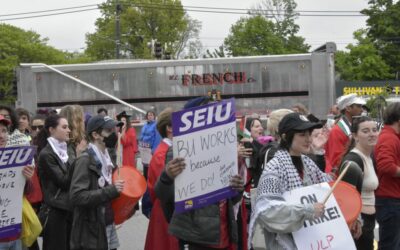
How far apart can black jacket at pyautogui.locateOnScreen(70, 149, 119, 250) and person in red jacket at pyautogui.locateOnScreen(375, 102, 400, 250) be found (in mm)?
2747

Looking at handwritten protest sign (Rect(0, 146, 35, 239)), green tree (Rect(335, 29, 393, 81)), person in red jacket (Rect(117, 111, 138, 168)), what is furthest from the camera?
green tree (Rect(335, 29, 393, 81))

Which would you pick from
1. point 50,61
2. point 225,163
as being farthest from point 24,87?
point 50,61

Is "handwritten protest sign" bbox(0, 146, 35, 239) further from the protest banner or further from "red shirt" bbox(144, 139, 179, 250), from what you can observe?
the protest banner

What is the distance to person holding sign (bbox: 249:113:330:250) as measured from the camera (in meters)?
3.97

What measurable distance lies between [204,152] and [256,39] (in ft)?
222

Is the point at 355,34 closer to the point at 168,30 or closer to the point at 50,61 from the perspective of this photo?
the point at 168,30

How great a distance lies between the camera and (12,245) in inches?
211

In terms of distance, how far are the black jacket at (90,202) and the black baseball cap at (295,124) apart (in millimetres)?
1673

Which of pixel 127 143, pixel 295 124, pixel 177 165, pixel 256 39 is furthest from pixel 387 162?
pixel 256 39

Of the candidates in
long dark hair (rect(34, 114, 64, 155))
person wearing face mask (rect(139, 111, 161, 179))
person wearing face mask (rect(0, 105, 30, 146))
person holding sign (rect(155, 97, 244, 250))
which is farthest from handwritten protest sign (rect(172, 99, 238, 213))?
person wearing face mask (rect(139, 111, 161, 179))

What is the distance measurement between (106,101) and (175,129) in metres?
16.8

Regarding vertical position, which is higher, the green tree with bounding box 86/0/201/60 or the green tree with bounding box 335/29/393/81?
the green tree with bounding box 86/0/201/60

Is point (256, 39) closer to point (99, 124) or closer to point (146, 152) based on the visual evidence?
point (146, 152)

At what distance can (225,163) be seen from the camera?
4.73 m
